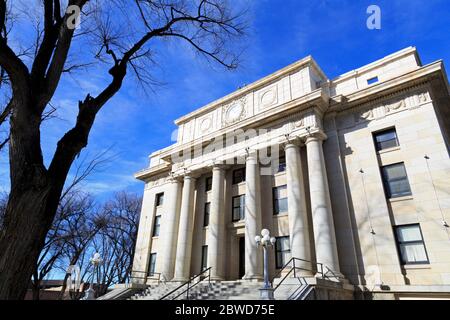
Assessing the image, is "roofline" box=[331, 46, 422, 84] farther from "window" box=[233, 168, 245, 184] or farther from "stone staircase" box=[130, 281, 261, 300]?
"stone staircase" box=[130, 281, 261, 300]

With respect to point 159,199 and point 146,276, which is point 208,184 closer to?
point 159,199

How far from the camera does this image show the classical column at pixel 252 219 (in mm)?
15828

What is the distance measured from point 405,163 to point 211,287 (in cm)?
1117

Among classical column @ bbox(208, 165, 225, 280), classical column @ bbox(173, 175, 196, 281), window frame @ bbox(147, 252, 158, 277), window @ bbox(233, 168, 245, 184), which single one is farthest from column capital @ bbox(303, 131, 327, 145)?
window frame @ bbox(147, 252, 158, 277)

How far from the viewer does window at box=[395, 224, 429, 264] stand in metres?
12.8

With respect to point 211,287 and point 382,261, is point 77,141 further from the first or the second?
point 382,261

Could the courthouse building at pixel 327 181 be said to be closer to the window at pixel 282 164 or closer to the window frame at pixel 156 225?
the window at pixel 282 164

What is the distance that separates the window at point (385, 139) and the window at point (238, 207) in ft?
28.2

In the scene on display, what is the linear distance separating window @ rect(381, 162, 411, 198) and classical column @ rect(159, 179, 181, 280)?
1363cm

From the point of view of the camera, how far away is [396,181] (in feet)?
47.6

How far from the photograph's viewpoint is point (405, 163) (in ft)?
47.1

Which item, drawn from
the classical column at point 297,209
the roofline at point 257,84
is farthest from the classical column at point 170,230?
the classical column at point 297,209

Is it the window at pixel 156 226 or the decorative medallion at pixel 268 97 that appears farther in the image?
the window at pixel 156 226
